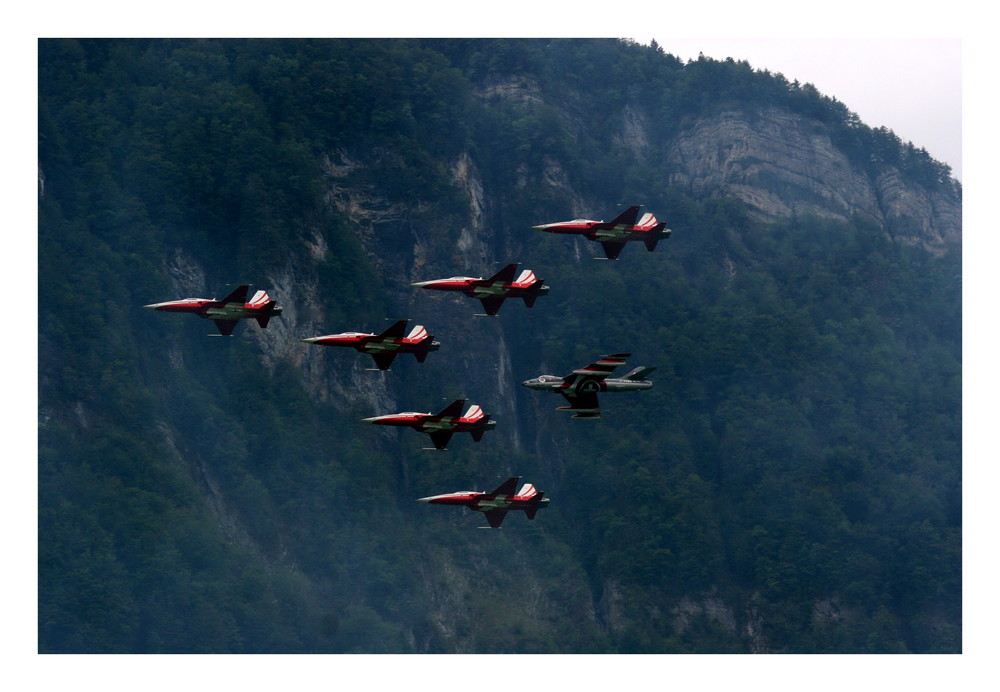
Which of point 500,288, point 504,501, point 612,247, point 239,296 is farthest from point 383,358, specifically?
point 612,247

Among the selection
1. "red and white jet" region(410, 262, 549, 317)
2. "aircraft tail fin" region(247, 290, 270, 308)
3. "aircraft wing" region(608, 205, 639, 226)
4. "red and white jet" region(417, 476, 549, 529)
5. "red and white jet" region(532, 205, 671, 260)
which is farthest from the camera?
"red and white jet" region(417, 476, 549, 529)

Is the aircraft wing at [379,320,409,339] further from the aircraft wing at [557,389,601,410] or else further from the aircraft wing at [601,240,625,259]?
the aircraft wing at [601,240,625,259]

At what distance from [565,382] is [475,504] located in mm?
15954

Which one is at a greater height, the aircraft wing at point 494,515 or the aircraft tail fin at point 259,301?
the aircraft tail fin at point 259,301

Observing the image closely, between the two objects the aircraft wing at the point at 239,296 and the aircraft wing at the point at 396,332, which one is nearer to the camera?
the aircraft wing at the point at 396,332

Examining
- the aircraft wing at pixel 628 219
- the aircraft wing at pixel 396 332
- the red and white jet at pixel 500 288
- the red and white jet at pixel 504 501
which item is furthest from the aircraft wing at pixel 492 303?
the red and white jet at pixel 504 501

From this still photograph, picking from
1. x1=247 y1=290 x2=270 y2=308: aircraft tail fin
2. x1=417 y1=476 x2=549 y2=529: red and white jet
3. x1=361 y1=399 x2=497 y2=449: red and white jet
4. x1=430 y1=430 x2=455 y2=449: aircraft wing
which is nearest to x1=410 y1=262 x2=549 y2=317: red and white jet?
x1=361 y1=399 x2=497 y2=449: red and white jet

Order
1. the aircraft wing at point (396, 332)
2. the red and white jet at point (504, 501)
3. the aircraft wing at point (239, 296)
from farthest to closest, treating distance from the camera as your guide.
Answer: the red and white jet at point (504, 501), the aircraft wing at point (239, 296), the aircraft wing at point (396, 332)

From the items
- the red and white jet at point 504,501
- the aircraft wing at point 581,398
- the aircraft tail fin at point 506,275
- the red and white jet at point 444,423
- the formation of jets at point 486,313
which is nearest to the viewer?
the formation of jets at point 486,313

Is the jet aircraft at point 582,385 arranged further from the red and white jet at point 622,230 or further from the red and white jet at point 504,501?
the red and white jet at point 622,230

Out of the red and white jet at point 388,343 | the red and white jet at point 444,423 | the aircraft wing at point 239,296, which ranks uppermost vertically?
the aircraft wing at point 239,296

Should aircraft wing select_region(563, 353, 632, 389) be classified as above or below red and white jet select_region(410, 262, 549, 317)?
below

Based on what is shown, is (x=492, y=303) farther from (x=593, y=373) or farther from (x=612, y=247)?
(x=612, y=247)

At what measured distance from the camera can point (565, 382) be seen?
146 meters
